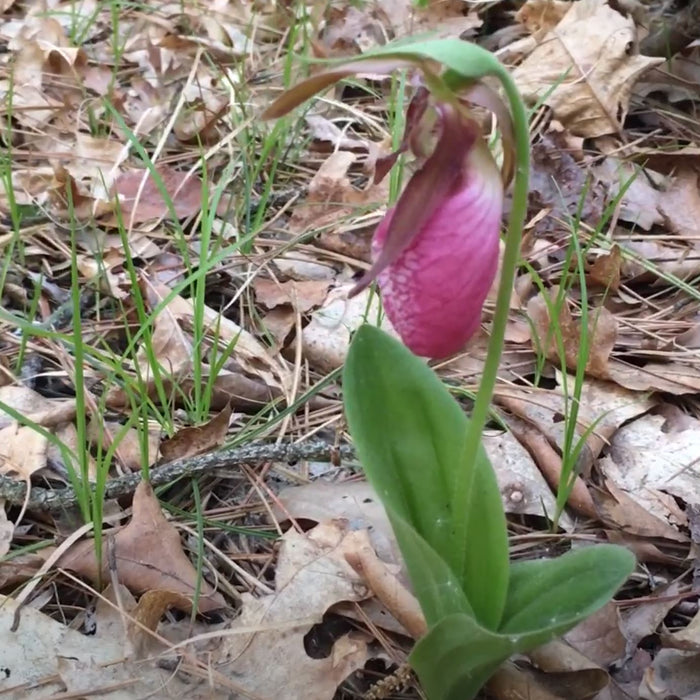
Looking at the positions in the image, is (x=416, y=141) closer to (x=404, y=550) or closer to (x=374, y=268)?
(x=374, y=268)

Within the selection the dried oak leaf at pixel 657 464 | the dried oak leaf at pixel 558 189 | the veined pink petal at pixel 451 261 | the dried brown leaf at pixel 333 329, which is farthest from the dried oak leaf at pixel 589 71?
the veined pink petal at pixel 451 261

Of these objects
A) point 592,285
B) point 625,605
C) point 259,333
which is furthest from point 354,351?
point 592,285

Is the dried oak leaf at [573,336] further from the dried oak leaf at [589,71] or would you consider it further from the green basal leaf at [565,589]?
the dried oak leaf at [589,71]

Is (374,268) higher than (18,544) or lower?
higher

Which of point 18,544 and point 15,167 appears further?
point 15,167

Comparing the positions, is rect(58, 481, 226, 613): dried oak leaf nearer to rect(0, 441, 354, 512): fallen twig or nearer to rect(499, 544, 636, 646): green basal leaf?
rect(0, 441, 354, 512): fallen twig

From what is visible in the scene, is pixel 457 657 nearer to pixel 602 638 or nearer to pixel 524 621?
pixel 524 621

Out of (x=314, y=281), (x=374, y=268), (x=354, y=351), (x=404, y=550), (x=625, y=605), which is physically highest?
(x=374, y=268)
